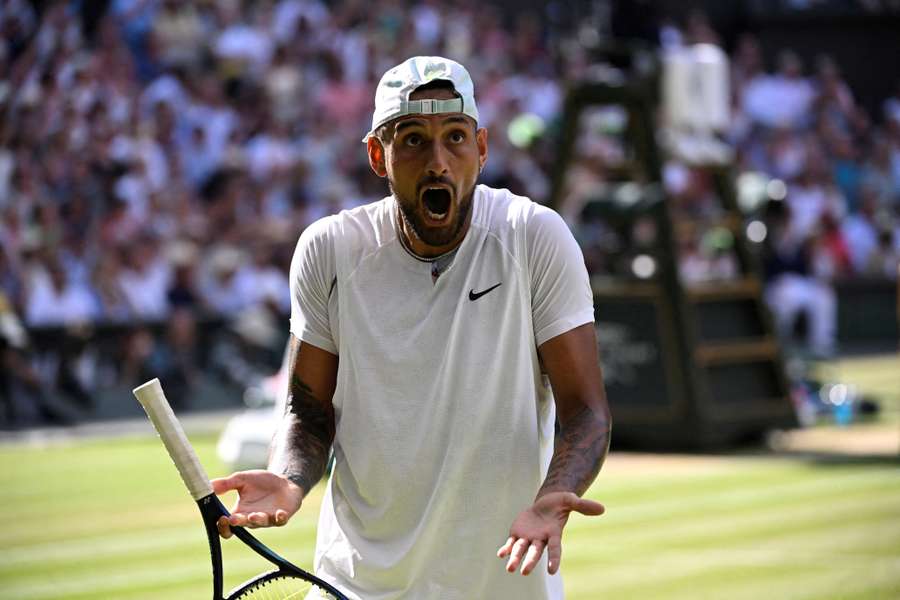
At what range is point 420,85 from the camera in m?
3.58

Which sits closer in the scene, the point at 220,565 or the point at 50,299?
the point at 220,565

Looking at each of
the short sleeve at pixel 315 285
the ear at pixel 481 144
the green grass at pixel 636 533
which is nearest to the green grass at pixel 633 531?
the green grass at pixel 636 533

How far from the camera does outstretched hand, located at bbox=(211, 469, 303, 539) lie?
3502mm

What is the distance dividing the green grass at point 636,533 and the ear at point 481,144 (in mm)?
4090

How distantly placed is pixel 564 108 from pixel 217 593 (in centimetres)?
1014

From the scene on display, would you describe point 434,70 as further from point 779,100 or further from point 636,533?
point 779,100

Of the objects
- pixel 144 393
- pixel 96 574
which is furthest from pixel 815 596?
pixel 144 393

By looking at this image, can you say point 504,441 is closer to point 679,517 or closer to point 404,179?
point 404,179

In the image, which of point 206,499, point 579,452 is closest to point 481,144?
point 579,452

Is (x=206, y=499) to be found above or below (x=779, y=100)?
below

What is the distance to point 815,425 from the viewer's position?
14.6 meters

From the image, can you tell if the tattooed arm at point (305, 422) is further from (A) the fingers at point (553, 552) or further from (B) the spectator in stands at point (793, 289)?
(B) the spectator in stands at point (793, 289)

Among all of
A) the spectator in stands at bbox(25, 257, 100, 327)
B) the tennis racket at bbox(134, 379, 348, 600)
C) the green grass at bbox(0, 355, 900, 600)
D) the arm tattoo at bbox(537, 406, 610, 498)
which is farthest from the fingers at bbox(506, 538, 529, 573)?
the spectator in stands at bbox(25, 257, 100, 327)

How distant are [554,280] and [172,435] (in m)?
0.91
